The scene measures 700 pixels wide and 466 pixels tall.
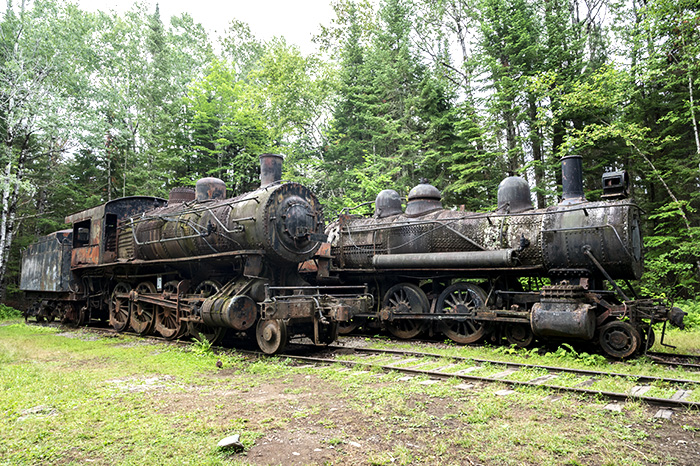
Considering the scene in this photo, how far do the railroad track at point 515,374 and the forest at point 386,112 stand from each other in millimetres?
8901

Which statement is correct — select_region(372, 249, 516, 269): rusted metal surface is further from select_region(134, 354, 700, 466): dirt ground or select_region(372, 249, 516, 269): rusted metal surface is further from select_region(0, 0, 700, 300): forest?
select_region(0, 0, 700, 300): forest

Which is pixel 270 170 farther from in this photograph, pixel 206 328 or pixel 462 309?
pixel 462 309

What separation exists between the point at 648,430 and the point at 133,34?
33.9 m

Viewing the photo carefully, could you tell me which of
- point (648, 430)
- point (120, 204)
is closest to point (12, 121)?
point (120, 204)

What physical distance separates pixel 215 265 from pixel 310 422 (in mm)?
6234

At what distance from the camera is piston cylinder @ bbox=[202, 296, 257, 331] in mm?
8109

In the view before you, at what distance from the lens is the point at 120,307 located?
1242 centimetres

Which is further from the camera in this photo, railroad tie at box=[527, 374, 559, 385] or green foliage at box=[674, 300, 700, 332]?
green foliage at box=[674, 300, 700, 332]

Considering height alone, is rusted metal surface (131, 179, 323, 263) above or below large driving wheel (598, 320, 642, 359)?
above

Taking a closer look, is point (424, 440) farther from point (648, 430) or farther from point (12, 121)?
point (12, 121)

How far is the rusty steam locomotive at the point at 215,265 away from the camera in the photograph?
843 cm

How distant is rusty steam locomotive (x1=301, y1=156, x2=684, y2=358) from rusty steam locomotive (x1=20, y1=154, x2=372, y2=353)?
138 cm

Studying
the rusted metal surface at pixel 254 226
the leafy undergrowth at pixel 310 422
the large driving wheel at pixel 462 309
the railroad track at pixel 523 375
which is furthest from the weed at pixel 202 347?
the large driving wheel at pixel 462 309

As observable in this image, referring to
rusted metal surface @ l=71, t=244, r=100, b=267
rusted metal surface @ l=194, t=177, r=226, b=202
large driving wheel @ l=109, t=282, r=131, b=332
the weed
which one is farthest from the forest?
the weed
